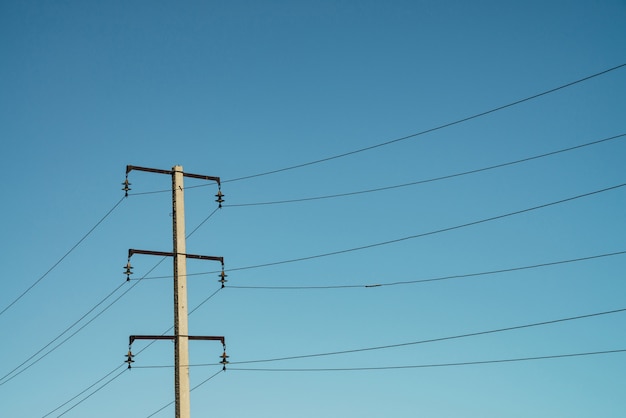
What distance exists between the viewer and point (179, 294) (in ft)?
75.0

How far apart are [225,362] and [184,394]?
2542mm

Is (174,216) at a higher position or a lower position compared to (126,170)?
lower

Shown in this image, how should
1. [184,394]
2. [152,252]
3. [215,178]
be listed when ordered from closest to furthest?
1. [184,394]
2. [152,252]
3. [215,178]

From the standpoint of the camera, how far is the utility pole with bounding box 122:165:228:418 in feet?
72.2

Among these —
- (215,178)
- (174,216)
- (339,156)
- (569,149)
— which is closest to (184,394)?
(174,216)

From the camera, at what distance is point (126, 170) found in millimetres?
25109

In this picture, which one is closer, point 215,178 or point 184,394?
point 184,394

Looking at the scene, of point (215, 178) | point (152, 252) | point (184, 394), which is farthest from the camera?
point (215, 178)

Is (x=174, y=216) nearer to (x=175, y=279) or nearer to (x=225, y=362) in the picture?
(x=175, y=279)

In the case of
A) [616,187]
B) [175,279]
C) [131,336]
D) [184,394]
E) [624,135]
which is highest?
Result: [624,135]

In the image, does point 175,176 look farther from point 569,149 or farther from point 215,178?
point 569,149

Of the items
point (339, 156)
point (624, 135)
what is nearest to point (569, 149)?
point (624, 135)

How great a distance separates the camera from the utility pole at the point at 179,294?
72.2ft

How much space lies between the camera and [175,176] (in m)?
24.5
